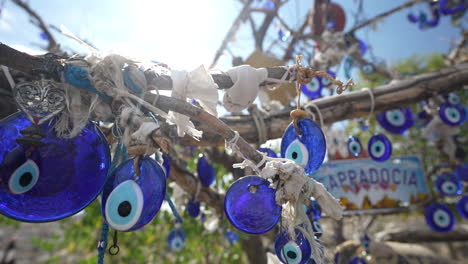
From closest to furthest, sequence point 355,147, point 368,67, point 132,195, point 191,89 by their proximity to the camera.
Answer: point 132,195 < point 191,89 < point 355,147 < point 368,67

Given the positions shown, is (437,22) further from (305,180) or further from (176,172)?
(305,180)

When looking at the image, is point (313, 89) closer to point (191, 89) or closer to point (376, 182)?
point (376, 182)

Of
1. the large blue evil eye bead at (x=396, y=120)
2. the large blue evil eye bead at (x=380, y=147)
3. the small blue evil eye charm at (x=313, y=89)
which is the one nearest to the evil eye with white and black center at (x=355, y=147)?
the large blue evil eye bead at (x=380, y=147)

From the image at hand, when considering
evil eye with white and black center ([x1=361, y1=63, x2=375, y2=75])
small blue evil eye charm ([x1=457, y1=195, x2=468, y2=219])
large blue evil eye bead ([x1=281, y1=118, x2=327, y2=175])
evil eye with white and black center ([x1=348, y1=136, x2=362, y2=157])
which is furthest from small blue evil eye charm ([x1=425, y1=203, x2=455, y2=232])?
large blue evil eye bead ([x1=281, y1=118, x2=327, y2=175])

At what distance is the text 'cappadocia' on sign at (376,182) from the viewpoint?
191 cm

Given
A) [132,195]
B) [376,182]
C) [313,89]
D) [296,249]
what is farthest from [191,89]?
[376,182]

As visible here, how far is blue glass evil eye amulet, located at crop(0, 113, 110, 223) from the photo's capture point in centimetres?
44

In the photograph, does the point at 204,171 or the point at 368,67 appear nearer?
the point at 204,171

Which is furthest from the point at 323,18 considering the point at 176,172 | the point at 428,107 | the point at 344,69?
the point at 176,172

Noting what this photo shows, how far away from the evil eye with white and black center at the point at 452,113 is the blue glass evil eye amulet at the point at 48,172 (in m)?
1.71

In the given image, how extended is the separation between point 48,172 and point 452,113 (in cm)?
184

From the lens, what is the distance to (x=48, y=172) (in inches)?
17.9

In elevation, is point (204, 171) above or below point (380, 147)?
below

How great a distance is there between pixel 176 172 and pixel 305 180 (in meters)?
0.91
